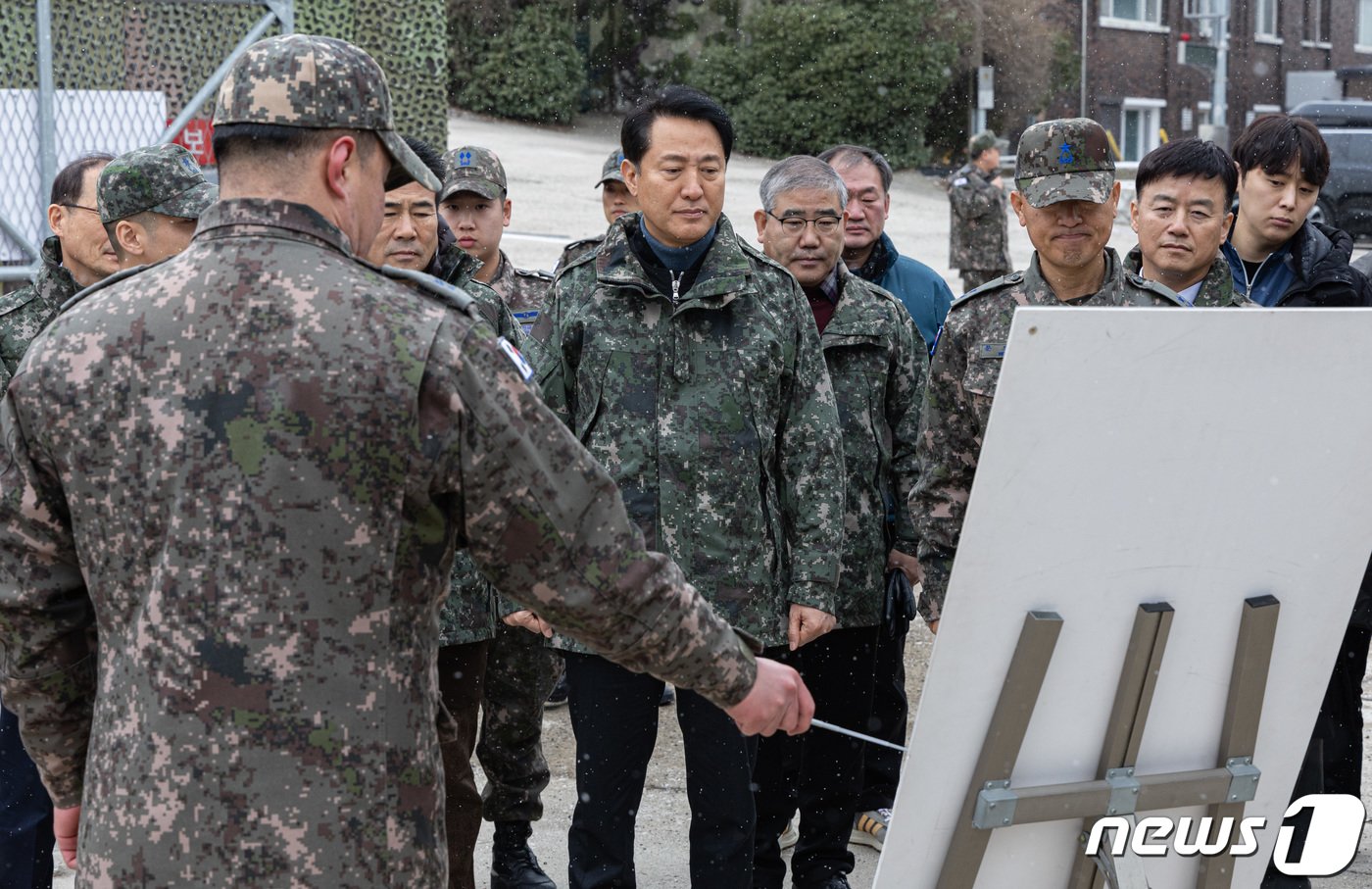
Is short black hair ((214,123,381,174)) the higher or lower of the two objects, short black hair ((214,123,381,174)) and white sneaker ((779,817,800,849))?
the higher

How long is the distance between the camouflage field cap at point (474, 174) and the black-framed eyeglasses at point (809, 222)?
1.09 m

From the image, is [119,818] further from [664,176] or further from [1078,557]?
[664,176]

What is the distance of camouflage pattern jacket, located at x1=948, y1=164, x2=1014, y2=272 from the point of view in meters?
14.8

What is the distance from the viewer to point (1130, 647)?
7.81 feet

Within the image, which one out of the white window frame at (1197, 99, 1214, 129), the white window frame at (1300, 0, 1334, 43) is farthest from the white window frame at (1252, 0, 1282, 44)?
the white window frame at (1197, 99, 1214, 129)

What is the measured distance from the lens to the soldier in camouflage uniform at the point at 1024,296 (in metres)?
3.54

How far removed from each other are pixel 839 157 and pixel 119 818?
3680 mm

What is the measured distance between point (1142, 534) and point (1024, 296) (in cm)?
134

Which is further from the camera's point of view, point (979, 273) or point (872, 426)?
point (979, 273)

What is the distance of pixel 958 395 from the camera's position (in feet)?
11.8

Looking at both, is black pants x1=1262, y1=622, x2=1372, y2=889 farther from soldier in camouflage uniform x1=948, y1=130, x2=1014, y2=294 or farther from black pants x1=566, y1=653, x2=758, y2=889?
soldier in camouflage uniform x1=948, y1=130, x2=1014, y2=294

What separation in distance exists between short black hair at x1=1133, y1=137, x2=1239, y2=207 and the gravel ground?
1866 mm

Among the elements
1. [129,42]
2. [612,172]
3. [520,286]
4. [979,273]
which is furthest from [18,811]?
[979,273]

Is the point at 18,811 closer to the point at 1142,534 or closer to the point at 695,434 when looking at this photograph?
the point at 695,434
